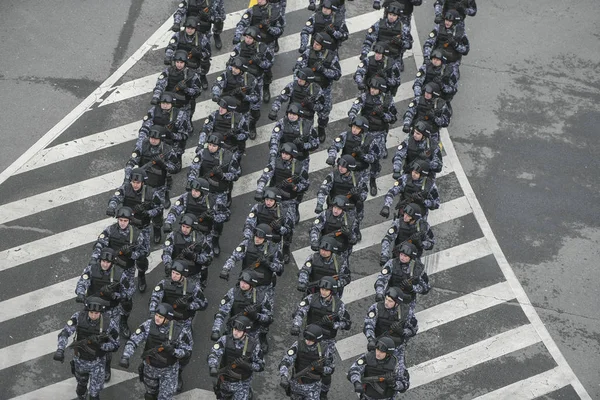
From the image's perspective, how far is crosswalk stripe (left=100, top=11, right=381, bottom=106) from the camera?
1256 inches

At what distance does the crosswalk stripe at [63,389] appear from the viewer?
24984mm

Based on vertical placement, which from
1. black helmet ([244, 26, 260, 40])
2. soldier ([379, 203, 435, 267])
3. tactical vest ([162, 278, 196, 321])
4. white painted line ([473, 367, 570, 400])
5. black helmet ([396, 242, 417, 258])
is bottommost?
white painted line ([473, 367, 570, 400])

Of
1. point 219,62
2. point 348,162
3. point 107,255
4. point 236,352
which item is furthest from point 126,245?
point 219,62

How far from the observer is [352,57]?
33.3 m

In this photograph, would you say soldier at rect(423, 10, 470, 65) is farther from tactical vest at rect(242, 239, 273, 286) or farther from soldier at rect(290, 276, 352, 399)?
soldier at rect(290, 276, 352, 399)

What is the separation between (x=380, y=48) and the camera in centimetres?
3061

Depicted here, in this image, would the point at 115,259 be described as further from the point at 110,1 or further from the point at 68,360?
the point at 110,1

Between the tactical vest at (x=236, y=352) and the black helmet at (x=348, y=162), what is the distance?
18.9 feet

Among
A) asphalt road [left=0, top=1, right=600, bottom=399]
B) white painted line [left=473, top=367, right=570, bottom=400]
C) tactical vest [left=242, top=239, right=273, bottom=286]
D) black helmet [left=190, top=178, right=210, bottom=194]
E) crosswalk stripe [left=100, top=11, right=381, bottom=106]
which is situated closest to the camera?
tactical vest [left=242, top=239, right=273, bottom=286]

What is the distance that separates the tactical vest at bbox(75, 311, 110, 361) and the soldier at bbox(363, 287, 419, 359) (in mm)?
5411

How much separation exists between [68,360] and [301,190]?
6557 millimetres

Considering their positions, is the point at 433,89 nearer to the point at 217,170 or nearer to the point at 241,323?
the point at 217,170

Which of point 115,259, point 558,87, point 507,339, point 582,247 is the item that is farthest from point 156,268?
point 558,87

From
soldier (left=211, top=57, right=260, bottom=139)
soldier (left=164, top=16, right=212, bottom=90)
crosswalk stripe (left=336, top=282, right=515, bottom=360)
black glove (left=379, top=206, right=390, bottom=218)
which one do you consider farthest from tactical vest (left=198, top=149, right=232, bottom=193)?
crosswalk stripe (left=336, top=282, right=515, bottom=360)
